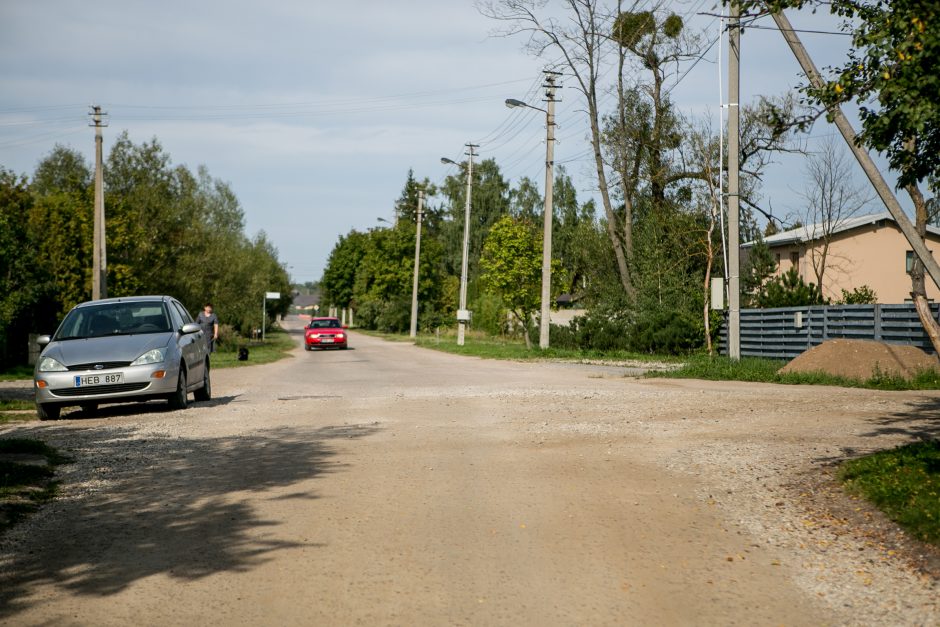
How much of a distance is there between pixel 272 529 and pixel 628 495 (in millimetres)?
2817

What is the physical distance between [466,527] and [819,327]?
73.5 feet

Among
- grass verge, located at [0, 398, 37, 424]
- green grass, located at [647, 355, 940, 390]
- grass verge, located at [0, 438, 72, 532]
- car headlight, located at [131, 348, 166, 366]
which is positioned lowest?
grass verge, located at [0, 398, 37, 424]

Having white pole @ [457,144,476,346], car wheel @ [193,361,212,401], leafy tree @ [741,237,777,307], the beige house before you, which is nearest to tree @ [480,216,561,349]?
white pole @ [457,144,476,346]

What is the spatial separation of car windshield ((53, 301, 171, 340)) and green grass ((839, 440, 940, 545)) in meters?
10.5

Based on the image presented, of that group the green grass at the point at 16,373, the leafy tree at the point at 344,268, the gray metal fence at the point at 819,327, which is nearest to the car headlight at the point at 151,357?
the green grass at the point at 16,373

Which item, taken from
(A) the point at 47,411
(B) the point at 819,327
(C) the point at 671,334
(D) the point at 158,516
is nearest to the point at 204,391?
(A) the point at 47,411

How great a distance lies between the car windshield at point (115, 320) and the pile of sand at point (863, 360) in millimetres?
13205

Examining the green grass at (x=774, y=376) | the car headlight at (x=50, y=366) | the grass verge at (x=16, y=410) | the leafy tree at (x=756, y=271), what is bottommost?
the grass verge at (x=16, y=410)

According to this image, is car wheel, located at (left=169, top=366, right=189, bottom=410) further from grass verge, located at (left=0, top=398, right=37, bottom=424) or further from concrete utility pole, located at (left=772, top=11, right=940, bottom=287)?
concrete utility pole, located at (left=772, top=11, right=940, bottom=287)

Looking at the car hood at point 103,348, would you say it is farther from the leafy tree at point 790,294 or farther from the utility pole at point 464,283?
the utility pole at point 464,283

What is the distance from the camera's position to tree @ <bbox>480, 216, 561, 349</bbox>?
1940 inches

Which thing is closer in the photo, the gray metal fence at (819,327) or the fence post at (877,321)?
the gray metal fence at (819,327)

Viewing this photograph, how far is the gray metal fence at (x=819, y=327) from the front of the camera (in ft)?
76.6

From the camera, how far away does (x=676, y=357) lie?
31953 millimetres
